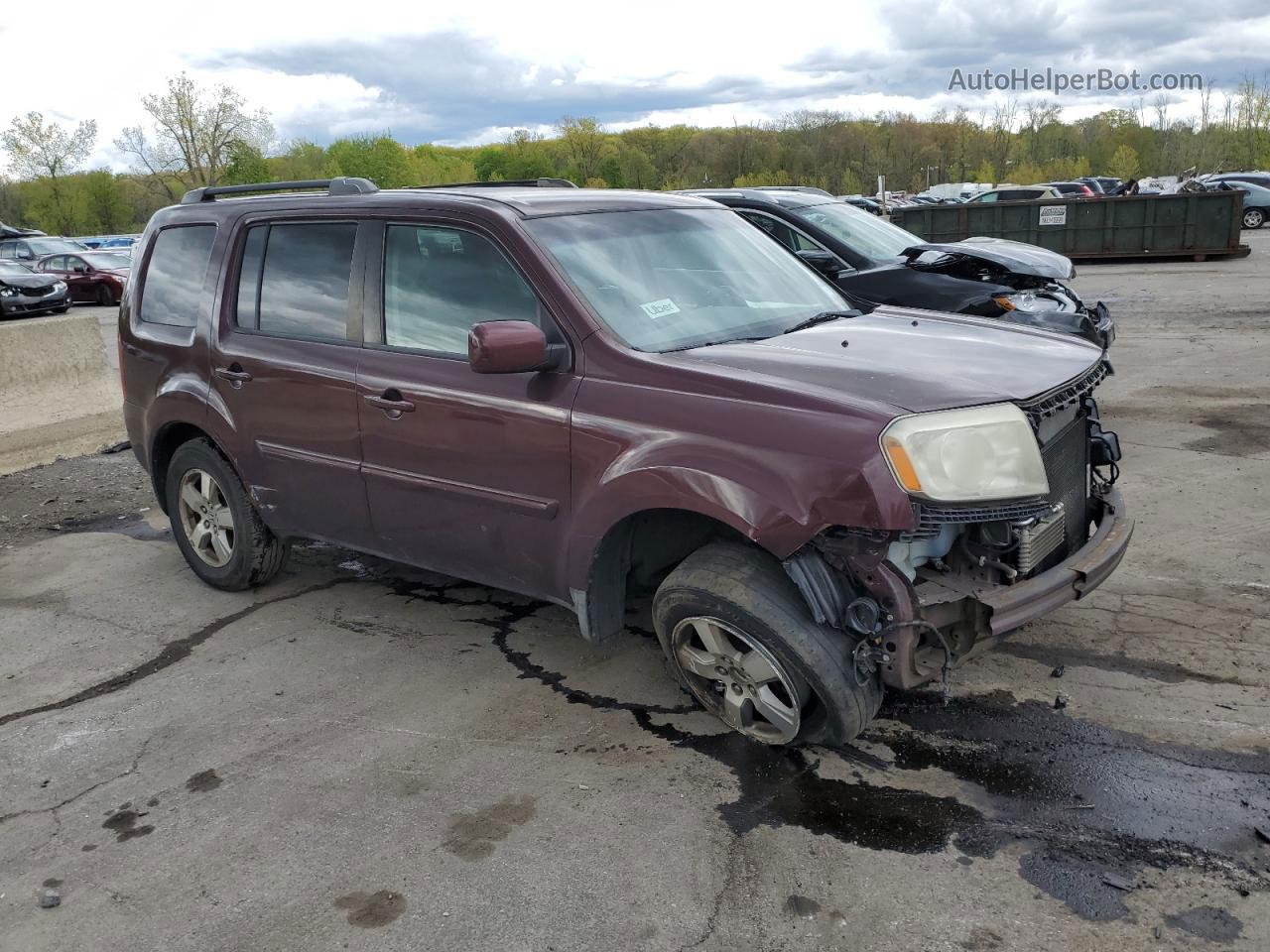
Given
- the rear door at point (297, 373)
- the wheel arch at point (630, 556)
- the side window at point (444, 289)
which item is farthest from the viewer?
the rear door at point (297, 373)

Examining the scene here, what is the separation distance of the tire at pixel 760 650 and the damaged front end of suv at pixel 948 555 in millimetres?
89

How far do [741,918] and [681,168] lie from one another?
412 feet

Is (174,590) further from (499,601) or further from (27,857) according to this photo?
(27,857)

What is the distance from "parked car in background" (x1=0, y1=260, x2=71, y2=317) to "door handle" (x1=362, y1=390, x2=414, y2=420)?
1891 centimetres

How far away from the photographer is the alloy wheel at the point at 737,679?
3.59m

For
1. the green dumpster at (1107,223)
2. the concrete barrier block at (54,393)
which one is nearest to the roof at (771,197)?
the concrete barrier block at (54,393)

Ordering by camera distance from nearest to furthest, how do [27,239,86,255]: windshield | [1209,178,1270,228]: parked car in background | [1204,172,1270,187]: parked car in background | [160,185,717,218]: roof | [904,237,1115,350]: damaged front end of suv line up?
1. [160,185,717,218]: roof
2. [904,237,1115,350]: damaged front end of suv
3. [27,239,86,255]: windshield
4. [1209,178,1270,228]: parked car in background
5. [1204,172,1270,187]: parked car in background

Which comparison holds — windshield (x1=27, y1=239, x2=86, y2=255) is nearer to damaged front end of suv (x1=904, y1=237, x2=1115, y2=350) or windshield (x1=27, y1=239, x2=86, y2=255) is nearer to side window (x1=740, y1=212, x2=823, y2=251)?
side window (x1=740, y1=212, x2=823, y2=251)

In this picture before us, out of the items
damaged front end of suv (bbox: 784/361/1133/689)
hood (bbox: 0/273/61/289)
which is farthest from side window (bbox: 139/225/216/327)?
hood (bbox: 0/273/61/289)

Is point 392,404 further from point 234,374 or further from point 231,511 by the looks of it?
point 231,511

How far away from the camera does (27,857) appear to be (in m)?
3.39

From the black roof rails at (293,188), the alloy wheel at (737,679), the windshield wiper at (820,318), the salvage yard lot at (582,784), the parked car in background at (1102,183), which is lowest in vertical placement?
the salvage yard lot at (582,784)

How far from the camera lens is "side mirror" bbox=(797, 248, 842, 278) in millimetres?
8438

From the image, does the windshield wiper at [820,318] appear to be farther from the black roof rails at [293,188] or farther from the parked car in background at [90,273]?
the parked car in background at [90,273]
